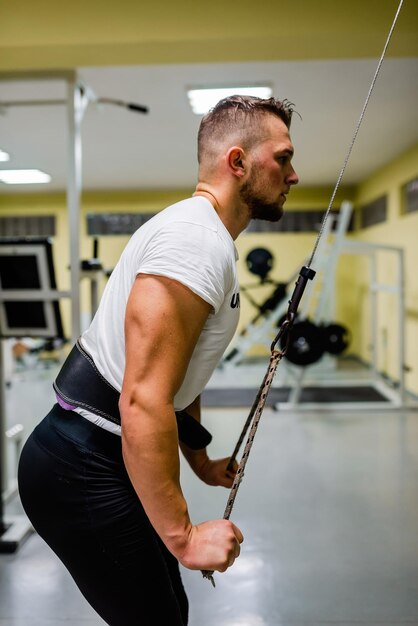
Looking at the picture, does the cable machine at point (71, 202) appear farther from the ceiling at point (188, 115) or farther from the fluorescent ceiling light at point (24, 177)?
the fluorescent ceiling light at point (24, 177)

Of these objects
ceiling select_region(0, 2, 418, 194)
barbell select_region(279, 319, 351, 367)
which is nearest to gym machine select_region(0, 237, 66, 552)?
ceiling select_region(0, 2, 418, 194)

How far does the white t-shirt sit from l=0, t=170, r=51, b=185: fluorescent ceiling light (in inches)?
222

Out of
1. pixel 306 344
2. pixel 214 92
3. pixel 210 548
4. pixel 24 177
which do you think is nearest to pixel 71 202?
pixel 210 548

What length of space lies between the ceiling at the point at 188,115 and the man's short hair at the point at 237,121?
1237 millimetres

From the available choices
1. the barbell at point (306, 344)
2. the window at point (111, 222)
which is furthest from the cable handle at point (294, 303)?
the window at point (111, 222)

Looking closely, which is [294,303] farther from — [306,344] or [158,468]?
[306,344]

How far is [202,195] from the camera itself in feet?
2.76

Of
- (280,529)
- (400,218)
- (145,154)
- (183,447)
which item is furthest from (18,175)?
(183,447)

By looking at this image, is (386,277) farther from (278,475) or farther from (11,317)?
(11,317)

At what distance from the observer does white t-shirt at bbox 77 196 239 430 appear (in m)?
0.71

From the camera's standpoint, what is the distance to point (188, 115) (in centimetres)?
407

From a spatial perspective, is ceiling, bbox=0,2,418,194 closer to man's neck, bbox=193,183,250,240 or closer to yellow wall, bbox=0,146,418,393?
yellow wall, bbox=0,146,418,393

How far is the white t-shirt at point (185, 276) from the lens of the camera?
2.33ft

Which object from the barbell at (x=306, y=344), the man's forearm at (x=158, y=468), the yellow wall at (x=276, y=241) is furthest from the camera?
the yellow wall at (x=276, y=241)
